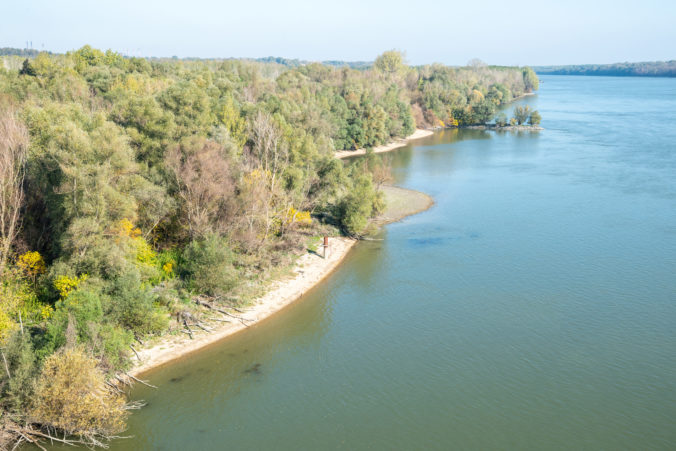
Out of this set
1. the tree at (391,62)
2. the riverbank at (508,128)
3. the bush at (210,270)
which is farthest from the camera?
the tree at (391,62)

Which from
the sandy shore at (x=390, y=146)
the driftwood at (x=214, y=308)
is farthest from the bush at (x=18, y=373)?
the sandy shore at (x=390, y=146)

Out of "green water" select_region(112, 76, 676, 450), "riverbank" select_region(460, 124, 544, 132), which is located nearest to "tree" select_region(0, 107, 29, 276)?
"green water" select_region(112, 76, 676, 450)

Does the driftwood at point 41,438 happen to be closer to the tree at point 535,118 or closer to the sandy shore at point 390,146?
the sandy shore at point 390,146

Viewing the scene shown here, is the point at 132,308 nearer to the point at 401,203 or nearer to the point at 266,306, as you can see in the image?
the point at 266,306

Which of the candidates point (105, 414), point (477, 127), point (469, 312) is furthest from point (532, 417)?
point (477, 127)

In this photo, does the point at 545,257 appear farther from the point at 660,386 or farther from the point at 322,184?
the point at 322,184
